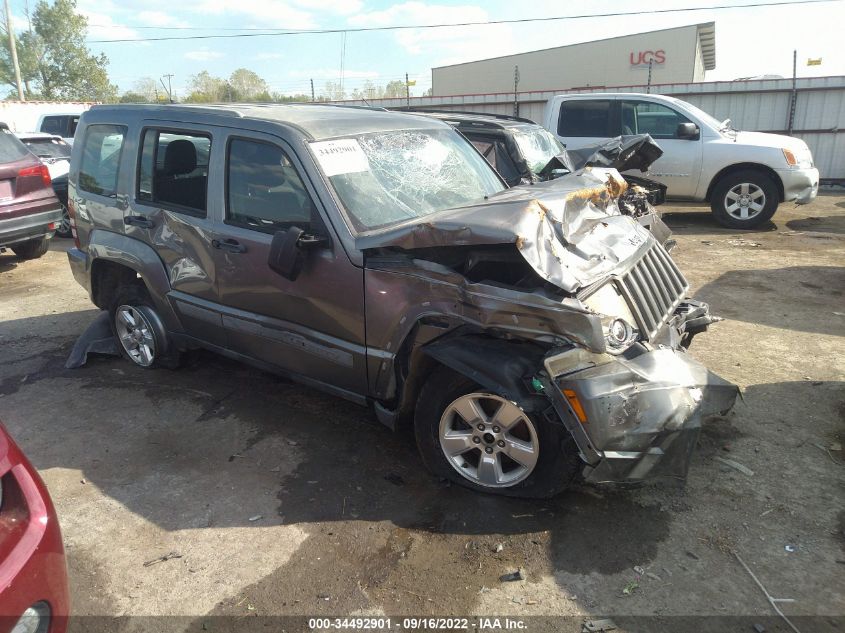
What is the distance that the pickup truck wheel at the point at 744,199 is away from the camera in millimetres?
9375

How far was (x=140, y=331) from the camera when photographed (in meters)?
4.80

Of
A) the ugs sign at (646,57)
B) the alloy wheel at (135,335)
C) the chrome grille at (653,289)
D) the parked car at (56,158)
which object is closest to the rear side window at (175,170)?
the alloy wheel at (135,335)

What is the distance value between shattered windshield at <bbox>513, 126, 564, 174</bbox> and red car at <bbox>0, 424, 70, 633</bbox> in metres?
6.30

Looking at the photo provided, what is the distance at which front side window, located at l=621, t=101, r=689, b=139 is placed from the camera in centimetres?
972

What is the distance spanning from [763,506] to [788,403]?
126cm

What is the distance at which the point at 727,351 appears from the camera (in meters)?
4.91

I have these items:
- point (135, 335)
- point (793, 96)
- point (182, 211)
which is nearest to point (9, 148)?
point (135, 335)

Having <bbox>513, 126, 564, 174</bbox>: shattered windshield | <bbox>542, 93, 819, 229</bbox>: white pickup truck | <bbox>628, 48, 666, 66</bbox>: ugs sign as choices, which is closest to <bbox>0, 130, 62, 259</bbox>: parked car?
<bbox>513, 126, 564, 174</bbox>: shattered windshield

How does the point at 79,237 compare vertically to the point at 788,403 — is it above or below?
above

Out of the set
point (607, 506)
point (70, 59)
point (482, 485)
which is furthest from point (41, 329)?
point (70, 59)

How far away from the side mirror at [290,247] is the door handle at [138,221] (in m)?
1.41

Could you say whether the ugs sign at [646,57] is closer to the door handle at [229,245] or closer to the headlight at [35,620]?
the door handle at [229,245]

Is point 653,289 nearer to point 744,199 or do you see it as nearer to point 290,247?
point 290,247

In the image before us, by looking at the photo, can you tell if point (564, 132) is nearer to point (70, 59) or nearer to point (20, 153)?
point (20, 153)
